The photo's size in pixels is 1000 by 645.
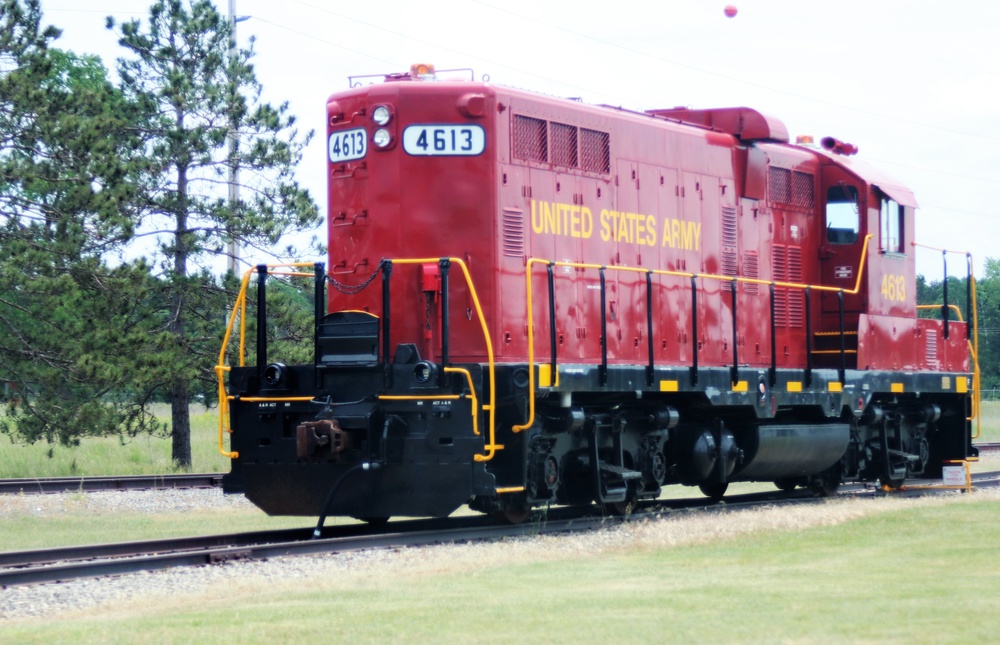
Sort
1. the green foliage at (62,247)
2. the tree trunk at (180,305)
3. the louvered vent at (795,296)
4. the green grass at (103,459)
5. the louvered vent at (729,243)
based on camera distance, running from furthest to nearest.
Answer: the tree trunk at (180,305)
the green grass at (103,459)
the green foliage at (62,247)
the louvered vent at (795,296)
the louvered vent at (729,243)

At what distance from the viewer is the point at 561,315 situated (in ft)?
43.5

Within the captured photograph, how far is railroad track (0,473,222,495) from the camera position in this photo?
62.8 feet

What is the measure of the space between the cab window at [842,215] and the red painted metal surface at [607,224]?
0.02 m

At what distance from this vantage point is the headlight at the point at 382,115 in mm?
12828

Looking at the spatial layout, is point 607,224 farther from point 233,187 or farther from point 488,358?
point 233,187

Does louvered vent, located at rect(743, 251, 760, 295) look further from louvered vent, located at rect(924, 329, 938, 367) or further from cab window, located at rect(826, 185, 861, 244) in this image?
louvered vent, located at rect(924, 329, 938, 367)

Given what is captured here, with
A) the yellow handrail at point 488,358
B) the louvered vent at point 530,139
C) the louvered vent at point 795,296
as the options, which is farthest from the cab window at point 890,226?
the yellow handrail at point 488,358

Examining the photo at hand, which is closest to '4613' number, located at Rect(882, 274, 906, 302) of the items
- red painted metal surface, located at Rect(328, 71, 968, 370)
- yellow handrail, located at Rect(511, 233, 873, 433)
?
red painted metal surface, located at Rect(328, 71, 968, 370)

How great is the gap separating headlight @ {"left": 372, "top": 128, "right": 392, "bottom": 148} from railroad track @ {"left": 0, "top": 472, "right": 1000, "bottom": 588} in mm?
3737

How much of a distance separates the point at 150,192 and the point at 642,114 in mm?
14030

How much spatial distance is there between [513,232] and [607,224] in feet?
4.97

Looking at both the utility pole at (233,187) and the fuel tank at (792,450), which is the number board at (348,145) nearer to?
the fuel tank at (792,450)

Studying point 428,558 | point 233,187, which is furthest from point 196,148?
point 428,558

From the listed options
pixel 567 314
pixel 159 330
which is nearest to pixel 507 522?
pixel 567 314
